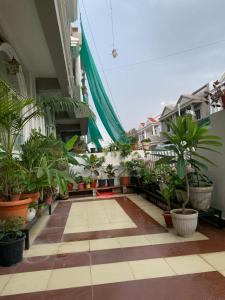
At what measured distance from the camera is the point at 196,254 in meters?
2.73

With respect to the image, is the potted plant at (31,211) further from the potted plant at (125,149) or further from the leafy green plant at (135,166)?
the potted plant at (125,149)

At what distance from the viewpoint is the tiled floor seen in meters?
2.06

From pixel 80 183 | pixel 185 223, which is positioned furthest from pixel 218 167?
pixel 80 183

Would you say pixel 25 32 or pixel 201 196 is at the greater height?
pixel 25 32

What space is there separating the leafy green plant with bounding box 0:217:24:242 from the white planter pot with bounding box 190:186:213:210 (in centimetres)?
233

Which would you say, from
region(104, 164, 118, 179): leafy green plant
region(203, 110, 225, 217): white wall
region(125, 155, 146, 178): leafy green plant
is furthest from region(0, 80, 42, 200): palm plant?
region(104, 164, 118, 179): leafy green plant

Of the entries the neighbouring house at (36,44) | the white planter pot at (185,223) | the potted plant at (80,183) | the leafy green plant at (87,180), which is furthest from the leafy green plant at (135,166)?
the white planter pot at (185,223)

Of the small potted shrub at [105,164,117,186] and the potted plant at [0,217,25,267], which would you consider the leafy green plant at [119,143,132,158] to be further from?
the potted plant at [0,217,25,267]

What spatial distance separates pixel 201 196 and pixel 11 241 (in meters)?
2.50

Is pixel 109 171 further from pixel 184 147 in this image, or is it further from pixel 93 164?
pixel 184 147

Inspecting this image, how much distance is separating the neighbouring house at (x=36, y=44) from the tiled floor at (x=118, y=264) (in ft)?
8.57

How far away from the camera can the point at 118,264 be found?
8.42 ft

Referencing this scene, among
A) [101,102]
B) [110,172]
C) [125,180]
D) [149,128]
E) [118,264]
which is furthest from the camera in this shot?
[149,128]

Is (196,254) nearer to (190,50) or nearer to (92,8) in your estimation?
(92,8)
